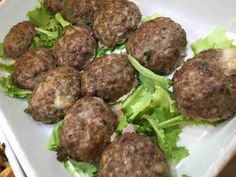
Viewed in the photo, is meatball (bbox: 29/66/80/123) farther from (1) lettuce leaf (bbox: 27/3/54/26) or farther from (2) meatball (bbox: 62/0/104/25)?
(1) lettuce leaf (bbox: 27/3/54/26)

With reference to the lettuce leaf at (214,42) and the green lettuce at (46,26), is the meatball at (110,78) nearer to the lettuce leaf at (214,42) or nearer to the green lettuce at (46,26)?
the lettuce leaf at (214,42)

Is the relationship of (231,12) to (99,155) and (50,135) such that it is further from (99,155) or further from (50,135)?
(50,135)

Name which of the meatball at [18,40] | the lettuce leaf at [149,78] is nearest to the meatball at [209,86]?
the lettuce leaf at [149,78]

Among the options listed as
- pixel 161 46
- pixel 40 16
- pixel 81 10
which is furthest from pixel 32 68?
pixel 161 46

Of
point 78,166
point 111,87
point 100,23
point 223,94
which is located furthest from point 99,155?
point 100,23

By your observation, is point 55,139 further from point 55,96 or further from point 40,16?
point 40,16

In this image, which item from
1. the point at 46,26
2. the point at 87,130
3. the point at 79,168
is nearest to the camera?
the point at 87,130
